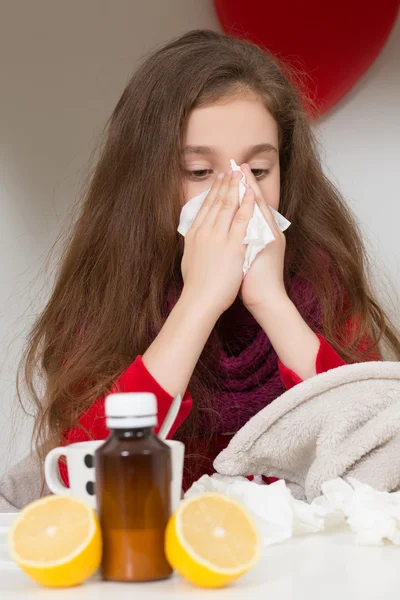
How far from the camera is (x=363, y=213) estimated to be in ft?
7.26

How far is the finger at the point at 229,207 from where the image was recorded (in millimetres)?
1225

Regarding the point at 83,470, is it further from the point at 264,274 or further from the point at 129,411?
the point at 264,274

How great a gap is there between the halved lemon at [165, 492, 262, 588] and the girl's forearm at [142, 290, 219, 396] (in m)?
0.53

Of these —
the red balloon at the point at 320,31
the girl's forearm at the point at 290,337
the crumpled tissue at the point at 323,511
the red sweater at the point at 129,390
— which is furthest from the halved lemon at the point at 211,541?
the red balloon at the point at 320,31

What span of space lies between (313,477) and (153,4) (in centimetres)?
176

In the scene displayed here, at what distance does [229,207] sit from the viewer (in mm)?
1229

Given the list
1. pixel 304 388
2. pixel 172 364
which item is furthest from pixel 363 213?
pixel 304 388

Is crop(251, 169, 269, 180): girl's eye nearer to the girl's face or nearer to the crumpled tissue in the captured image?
the girl's face

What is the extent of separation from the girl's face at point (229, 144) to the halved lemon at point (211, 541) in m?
0.79

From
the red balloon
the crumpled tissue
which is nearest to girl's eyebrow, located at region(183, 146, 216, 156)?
the crumpled tissue

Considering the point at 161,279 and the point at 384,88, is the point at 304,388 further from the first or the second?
the point at 384,88

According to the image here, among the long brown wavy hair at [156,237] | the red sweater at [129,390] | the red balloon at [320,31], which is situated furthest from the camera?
the red balloon at [320,31]

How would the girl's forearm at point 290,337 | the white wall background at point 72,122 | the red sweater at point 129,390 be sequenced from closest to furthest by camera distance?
the red sweater at point 129,390 < the girl's forearm at point 290,337 < the white wall background at point 72,122

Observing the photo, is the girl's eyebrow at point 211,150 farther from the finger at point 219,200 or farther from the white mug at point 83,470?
the white mug at point 83,470
